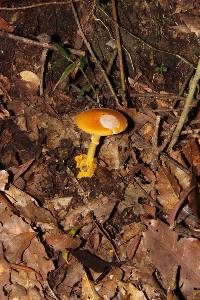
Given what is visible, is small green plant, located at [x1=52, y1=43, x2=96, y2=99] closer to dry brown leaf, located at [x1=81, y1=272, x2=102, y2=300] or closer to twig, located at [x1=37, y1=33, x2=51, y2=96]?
twig, located at [x1=37, y1=33, x2=51, y2=96]

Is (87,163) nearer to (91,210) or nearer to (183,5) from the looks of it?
(91,210)

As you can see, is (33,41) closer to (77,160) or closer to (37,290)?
(77,160)

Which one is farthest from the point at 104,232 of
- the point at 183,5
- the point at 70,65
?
the point at 183,5

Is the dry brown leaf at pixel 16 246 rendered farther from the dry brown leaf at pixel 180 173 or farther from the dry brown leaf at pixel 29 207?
the dry brown leaf at pixel 180 173

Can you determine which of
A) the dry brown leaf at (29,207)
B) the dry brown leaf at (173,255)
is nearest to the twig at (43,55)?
the dry brown leaf at (29,207)

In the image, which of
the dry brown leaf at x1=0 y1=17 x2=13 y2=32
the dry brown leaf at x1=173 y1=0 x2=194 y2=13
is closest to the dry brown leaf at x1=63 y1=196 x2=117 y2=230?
the dry brown leaf at x1=0 y1=17 x2=13 y2=32
